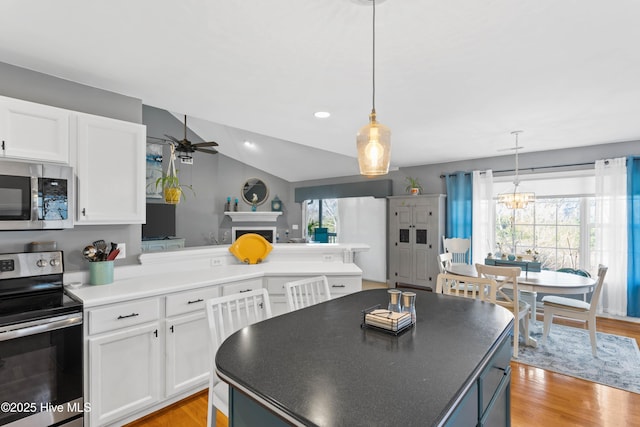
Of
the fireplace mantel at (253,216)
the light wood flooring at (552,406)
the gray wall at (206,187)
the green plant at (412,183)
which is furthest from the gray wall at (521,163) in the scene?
the light wood flooring at (552,406)

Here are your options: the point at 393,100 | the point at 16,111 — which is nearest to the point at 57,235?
the point at 16,111

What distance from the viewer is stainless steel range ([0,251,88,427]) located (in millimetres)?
1592

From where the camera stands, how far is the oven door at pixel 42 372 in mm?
1588

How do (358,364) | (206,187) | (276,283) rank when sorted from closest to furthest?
(358,364) < (276,283) < (206,187)

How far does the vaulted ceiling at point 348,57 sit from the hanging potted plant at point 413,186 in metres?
2.42

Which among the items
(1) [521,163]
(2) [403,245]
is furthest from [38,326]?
(1) [521,163]

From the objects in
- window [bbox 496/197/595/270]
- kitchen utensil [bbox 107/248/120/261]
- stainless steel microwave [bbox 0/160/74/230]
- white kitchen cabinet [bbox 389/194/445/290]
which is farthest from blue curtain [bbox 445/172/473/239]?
stainless steel microwave [bbox 0/160/74/230]

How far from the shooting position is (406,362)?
1.11m

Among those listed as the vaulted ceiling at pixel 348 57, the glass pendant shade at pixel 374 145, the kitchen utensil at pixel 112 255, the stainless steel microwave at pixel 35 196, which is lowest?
the kitchen utensil at pixel 112 255

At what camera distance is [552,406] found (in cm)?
235

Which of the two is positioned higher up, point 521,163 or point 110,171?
point 521,163

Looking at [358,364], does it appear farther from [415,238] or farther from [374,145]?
[415,238]

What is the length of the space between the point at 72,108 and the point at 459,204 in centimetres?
533

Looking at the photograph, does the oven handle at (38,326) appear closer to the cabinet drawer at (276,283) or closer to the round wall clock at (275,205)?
the cabinet drawer at (276,283)
